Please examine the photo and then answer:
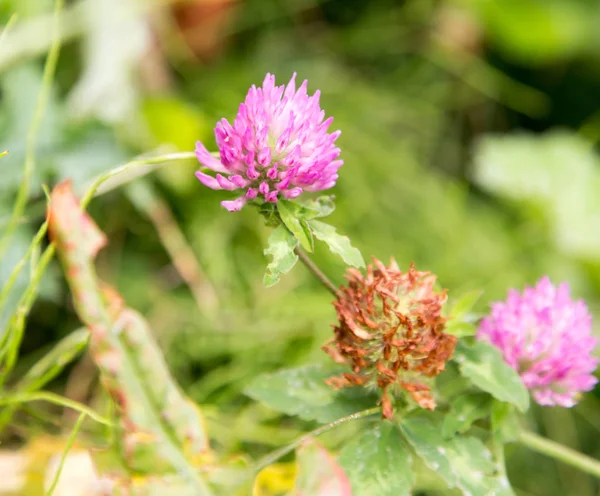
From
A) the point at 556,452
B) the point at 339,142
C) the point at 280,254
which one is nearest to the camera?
the point at 280,254

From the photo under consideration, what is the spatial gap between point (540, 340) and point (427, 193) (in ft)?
2.12

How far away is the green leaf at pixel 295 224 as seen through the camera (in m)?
0.44

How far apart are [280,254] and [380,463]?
173 mm

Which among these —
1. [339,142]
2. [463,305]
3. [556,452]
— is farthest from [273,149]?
[339,142]

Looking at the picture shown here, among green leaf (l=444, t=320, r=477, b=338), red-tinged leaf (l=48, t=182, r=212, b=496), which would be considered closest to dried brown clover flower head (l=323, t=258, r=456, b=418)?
green leaf (l=444, t=320, r=477, b=338)

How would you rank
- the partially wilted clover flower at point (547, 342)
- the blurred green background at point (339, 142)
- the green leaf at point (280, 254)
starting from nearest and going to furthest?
the green leaf at point (280, 254), the partially wilted clover flower at point (547, 342), the blurred green background at point (339, 142)

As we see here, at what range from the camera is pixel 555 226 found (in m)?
1.23

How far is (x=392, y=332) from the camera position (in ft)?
1.49

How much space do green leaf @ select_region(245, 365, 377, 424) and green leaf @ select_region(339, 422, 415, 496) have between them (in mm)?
25

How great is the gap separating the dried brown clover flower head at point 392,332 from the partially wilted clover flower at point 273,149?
87 millimetres

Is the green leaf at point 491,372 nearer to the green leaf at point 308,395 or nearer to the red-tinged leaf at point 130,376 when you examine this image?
the green leaf at point 308,395

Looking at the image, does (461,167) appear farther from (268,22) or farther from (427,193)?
(268,22)

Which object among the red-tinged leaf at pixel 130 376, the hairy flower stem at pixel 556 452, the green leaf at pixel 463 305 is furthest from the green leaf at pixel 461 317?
the red-tinged leaf at pixel 130 376

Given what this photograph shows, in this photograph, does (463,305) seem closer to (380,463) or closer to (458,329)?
(458,329)
